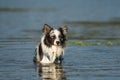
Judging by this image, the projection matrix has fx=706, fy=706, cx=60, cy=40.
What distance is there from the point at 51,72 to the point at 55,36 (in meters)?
1.68

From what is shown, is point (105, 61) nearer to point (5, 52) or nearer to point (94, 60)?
point (94, 60)

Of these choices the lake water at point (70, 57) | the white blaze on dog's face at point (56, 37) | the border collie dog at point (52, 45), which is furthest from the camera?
the border collie dog at point (52, 45)

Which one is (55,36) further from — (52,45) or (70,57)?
(70,57)

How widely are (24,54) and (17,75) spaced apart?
16.7 ft

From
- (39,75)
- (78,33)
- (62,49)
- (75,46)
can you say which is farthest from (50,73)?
(78,33)

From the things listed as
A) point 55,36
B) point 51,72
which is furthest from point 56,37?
point 51,72

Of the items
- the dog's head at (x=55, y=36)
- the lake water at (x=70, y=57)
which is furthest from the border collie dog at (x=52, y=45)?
the lake water at (x=70, y=57)

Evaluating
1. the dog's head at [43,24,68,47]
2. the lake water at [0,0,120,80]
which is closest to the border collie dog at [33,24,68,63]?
the dog's head at [43,24,68,47]

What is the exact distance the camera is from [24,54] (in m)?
23.4

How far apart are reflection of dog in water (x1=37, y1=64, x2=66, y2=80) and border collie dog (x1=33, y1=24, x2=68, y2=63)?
342 mm

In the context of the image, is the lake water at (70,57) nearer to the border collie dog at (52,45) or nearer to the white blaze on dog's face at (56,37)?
the border collie dog at (52,45)

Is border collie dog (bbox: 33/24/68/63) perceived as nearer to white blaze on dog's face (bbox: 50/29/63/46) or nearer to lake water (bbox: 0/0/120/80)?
white blaze on dog's face (bbox: 50/29/63/46)

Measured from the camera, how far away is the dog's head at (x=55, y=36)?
66.9 ft

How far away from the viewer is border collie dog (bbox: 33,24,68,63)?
20.5 meters
